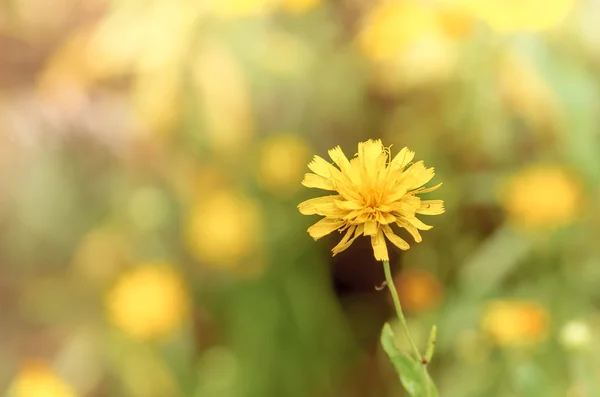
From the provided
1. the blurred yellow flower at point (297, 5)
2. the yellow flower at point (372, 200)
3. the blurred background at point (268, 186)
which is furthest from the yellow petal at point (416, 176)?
the blurred yellow flower at point (297, 5)

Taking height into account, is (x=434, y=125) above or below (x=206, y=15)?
below

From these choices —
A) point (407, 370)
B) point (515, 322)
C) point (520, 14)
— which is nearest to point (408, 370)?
point (407, 370)

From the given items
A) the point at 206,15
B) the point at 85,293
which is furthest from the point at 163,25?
the point at 85,293

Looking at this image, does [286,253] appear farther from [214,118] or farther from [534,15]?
[534,15]

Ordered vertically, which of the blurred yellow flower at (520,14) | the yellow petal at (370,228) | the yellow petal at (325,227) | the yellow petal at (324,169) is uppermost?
the blurred yellow flower at (520,14)

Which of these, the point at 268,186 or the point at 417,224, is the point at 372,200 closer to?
the point at 417,224

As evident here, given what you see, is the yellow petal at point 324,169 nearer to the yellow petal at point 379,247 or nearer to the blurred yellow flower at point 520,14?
the yellow petal at point 379,247
